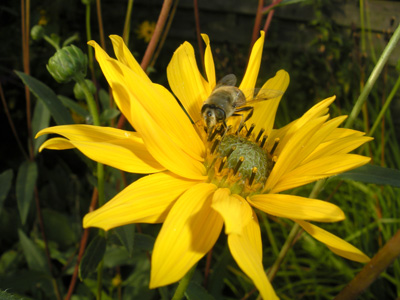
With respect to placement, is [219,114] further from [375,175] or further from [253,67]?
[375,175]

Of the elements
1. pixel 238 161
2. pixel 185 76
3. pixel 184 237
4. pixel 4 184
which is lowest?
pixel 4 184

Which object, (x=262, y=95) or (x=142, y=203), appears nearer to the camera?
(x=142, y=203)

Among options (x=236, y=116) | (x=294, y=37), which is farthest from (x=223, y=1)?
(x=236, y=116)

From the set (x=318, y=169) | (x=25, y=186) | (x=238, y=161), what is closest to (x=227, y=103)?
(x=238, y=161)

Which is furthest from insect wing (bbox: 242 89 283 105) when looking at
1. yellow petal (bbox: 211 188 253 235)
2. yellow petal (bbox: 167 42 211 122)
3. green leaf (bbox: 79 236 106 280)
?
green leaf (bbox: 79 236 106 280)

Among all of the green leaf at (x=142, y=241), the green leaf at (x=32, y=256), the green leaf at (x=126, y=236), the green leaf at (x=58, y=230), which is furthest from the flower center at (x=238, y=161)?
the green leaf at (x=58, y=230)

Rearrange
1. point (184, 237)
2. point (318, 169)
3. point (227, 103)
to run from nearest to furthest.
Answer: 1. point (184, 237)
2. point (318, 169)
3. point (227, 103)

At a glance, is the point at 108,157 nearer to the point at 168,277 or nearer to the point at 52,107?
the point at 168,277
